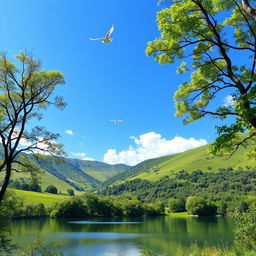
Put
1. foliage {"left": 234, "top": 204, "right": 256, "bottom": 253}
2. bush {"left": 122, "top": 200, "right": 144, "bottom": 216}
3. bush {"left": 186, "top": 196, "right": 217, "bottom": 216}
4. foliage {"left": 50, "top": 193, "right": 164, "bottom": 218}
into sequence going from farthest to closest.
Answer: bush {"left": 186, "top": 196, "right": 217, "bottom": 216} < bush {"left": 122, "top": 200, "right": 144, "bottom": 216} < foliage {"left": 50, "top": 193, "right": 164, "bottom": 218} < foliage {"left": 234, "top": 204, "right": 256, "bottom": 253}

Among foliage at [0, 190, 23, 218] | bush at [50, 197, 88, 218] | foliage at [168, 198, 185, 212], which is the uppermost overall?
foliage at [0, 190, 23, 218]

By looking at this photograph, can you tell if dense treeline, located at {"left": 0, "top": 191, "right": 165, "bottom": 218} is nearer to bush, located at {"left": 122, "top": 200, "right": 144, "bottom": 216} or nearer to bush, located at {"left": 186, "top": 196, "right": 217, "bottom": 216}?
bush, located at {"left": 122, "top": 200, "right": 144, "bottom": 216}

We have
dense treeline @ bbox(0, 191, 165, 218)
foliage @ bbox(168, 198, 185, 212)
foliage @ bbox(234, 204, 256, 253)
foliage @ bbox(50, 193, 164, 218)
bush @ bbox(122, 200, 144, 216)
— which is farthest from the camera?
foliage @ bbox(168, 198, 185, 212)

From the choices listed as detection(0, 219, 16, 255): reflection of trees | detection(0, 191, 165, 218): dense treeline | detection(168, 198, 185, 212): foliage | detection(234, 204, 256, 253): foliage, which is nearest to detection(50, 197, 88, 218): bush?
detection(0, 191, 165, 218): dense treeline

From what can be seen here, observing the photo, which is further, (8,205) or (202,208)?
(202,208)

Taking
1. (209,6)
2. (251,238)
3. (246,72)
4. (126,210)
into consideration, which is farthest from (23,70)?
(126,210)

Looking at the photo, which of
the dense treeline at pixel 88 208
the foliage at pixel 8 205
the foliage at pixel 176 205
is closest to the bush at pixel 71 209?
the dense treeline at pixel 88 208

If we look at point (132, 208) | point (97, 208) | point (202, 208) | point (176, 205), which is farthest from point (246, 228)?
point (176, 205)

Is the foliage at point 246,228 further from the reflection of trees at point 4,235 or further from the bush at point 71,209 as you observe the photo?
the bush at point 71,209

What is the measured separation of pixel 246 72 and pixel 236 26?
229 centimetres

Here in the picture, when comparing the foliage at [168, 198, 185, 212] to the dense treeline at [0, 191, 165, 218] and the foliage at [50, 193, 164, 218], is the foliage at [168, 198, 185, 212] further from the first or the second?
the foliage at [50, 193, 164, 218]

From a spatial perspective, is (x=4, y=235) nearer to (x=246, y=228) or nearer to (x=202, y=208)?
(x=246, y=228)

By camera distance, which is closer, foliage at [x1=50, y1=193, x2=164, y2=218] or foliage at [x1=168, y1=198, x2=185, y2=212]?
foliage at [x1=50, y1=193, x2=164, y2=218]

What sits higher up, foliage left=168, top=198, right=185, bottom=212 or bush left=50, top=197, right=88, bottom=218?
bush left=50, top=197, right=88, bottom=218
